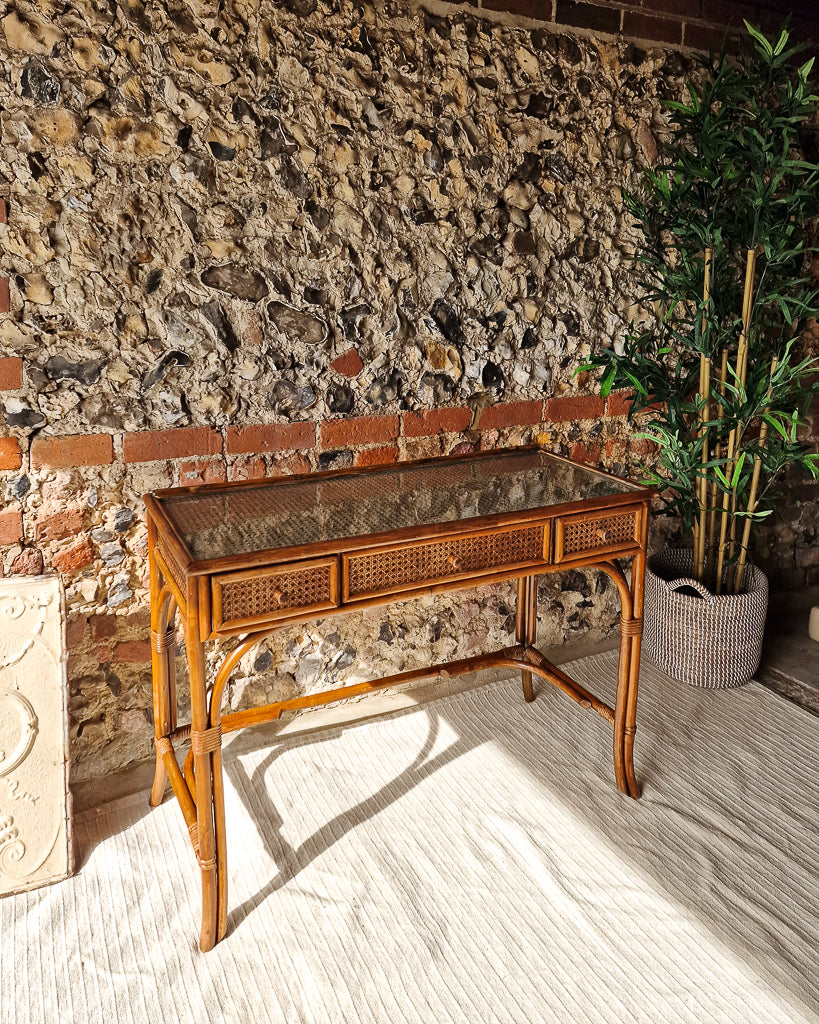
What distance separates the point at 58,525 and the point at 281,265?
973 millimetres

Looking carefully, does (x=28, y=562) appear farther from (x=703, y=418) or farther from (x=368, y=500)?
(x=703, y=418)

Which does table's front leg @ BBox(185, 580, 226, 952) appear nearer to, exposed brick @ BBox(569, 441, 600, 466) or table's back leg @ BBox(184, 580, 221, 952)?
table's back leg @ BBox(184, 580, 221, 952)

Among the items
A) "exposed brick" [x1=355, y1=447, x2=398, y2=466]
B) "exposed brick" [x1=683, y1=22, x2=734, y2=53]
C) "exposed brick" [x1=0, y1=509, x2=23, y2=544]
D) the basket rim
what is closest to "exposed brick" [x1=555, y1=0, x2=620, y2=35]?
"exposed brick" [x1=683, y1=22, x2=734, y2=53]

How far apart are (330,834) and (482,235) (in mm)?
1907

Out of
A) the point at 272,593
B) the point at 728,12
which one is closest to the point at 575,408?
the point at 728,12

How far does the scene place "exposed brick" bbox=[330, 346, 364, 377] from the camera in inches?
100.0

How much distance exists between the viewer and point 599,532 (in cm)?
221

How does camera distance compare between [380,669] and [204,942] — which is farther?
[380,669]

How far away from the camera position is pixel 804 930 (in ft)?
6.35

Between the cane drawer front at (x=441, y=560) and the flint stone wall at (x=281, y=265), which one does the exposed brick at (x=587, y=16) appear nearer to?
the flint stone wall at (x=281, y=265)

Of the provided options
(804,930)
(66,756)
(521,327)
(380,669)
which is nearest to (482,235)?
(521,327)

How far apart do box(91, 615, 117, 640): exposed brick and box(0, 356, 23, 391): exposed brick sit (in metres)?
0.68

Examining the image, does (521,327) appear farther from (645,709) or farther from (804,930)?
(804,930)

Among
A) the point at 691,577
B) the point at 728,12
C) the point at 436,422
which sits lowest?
the point at 691,577
